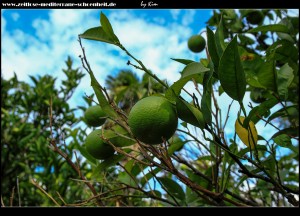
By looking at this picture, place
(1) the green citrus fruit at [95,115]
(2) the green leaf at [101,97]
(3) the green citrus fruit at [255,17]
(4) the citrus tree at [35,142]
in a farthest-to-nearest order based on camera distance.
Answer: (4) the citrus tree at [35,142], (3) the green citrus fruit at [255,17], (1) the green citrus fruit at [95,115], (2) the green leaf at [101,97]

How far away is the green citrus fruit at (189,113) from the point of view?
2.21 ft

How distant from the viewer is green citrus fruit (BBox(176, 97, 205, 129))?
26.6 inches

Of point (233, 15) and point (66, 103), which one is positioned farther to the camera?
point (66, 103)

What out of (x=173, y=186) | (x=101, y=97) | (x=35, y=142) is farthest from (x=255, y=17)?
(x=35, y=142)

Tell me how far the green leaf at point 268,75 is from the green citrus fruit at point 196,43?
34.7 inches

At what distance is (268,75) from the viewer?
873 mm

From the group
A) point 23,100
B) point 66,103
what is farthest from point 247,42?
point 23,100

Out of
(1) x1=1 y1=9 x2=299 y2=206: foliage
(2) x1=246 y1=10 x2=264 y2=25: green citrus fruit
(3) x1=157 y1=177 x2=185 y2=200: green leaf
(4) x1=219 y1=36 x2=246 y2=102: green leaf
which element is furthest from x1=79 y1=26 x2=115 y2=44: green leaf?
(2) x1=246 y1=10 x2=264 y2=25: green citrus fruit

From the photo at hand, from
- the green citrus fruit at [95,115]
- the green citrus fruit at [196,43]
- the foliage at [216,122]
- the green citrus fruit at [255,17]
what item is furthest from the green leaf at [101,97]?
the green citrus fruit at [255,17]

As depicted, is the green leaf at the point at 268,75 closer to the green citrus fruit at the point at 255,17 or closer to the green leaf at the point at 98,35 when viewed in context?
the green leaf at the point at 98,35

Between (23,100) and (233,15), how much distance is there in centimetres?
291

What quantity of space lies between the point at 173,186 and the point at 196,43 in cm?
86
